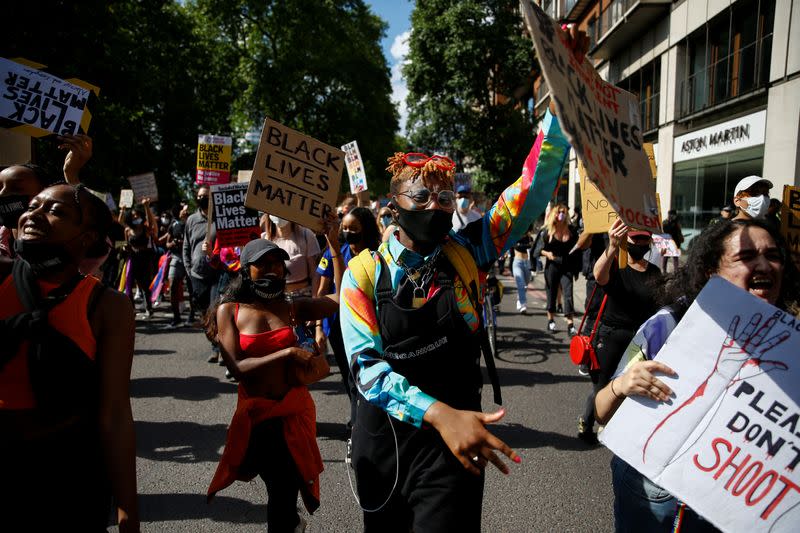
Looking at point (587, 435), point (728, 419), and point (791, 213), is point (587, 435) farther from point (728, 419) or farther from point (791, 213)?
point (728, 419)

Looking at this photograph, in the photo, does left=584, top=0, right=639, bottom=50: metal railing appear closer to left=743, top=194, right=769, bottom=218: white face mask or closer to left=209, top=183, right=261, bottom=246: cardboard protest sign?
left=743, top=194, right=769, bottom=218: white face mask

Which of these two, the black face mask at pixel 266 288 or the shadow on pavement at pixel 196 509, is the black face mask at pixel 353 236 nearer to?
the black face mask at pixel 266 288

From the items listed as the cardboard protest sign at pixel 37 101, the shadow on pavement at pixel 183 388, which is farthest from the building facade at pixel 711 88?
the cardboard protest sign at pixel 37 101

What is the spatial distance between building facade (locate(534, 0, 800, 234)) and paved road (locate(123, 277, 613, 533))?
357 inches

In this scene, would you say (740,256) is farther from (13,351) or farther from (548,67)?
(13,351)

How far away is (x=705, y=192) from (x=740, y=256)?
16.2m

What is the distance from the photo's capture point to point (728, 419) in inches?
64.7

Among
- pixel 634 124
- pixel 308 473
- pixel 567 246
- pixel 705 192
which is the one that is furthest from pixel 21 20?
pixel 705 192

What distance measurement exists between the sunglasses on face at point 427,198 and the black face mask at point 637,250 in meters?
2.63

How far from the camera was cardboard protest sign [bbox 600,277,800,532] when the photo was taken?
1576mm

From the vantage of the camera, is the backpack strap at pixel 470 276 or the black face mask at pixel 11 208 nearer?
the backpack strap at pixel 470 276

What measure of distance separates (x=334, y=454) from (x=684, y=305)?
3.17 metres

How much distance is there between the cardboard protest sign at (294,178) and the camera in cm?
400

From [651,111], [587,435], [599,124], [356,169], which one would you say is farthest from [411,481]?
[651,111]
